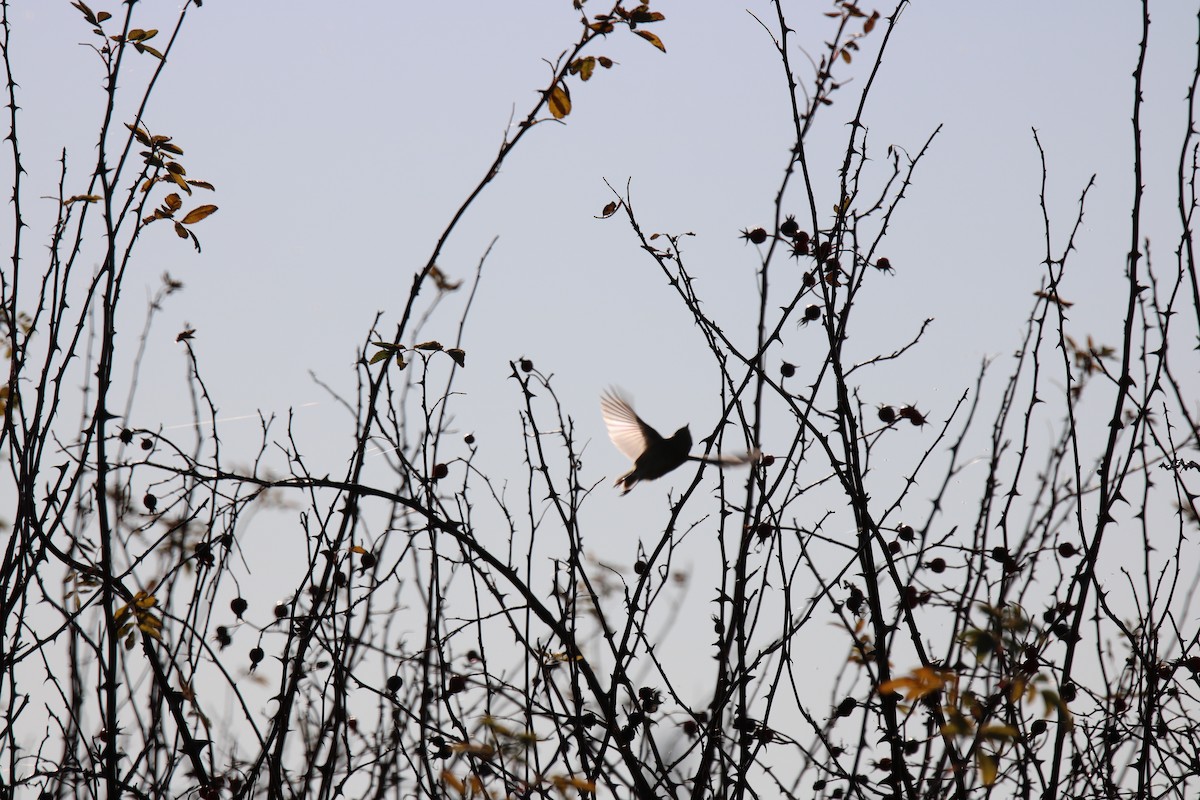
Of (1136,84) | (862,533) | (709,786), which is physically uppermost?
(1136,84)

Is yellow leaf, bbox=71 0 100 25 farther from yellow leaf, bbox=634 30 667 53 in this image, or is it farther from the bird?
the bird

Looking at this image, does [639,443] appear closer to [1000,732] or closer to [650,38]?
[650,38]

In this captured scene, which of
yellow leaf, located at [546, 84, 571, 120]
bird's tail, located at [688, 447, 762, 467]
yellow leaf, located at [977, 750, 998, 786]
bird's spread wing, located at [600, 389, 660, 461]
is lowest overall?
yellow leaf, located at [977, 750, 998, 786]

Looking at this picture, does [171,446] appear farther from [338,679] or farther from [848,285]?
[848,285]

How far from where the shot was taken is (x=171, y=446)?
3.67m

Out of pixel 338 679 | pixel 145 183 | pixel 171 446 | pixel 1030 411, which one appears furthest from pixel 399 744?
pixel 1030 411

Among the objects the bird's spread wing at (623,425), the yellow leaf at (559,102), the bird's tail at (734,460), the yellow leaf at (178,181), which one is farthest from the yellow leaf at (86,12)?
the bird's spread wing at (623,425)

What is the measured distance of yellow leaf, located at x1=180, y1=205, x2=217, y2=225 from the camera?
3.72 m

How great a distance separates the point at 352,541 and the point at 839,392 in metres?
1.48

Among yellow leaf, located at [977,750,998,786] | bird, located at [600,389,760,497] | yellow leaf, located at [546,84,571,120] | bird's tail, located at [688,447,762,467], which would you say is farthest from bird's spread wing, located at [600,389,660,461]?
yellow leaf, located at [977,750,998,786]

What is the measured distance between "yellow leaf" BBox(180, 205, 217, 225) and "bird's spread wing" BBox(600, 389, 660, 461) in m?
2.61

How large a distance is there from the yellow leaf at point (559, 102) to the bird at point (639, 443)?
2.07 m

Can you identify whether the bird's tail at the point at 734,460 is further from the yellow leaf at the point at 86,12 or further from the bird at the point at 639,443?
the yellow leaf at the point at 86,12

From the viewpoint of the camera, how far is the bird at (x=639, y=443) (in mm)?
5469
